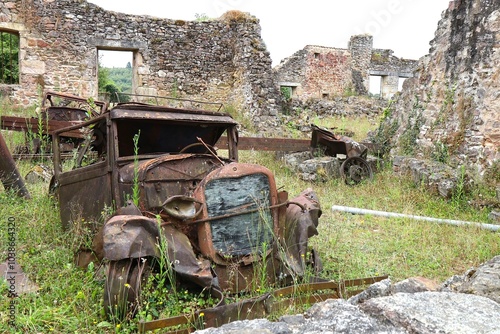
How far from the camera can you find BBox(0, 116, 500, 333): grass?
9.35ft

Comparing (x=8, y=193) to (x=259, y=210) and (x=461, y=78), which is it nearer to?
(x=259, y=210)

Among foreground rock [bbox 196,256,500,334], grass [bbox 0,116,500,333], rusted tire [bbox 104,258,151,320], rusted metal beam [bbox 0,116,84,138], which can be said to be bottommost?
grass [bbox 0,116,500,333]

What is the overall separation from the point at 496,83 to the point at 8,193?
7.35 metres

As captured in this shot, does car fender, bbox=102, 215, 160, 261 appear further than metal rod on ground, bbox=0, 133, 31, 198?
No

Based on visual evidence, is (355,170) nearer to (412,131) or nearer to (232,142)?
(412,131)

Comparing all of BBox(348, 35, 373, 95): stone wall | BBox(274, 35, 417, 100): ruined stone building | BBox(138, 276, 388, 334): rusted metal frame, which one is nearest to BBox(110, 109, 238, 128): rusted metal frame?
BBox(138, 276, 388, 334): rusted metal frame

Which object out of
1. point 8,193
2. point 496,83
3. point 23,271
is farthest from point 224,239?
point 496,83

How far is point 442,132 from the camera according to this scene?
7965 mm

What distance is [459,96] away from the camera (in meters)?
7.73

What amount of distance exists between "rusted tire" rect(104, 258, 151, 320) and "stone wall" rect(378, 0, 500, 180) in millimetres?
5972

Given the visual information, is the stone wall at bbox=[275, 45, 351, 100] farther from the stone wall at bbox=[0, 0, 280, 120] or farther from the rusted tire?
the rusted tire

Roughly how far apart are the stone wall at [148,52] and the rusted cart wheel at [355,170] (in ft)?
14.2

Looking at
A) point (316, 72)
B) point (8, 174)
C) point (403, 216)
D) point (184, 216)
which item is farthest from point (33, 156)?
point (316, 72)

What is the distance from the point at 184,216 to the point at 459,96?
6.45 m
